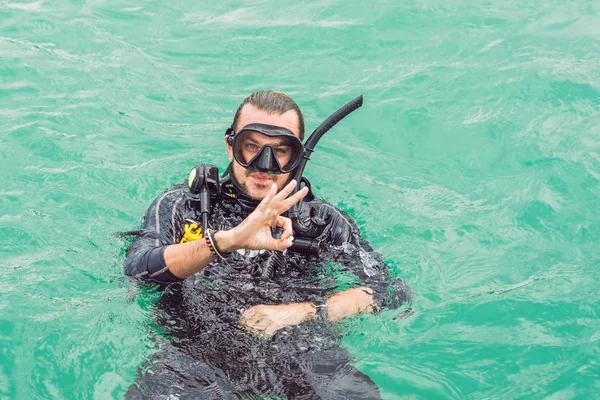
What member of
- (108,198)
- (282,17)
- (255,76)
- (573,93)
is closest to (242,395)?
(108,198)

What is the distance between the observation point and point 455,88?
23.7 feet

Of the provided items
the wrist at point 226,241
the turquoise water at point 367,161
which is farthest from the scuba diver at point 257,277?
the turquoise water at point 367,161

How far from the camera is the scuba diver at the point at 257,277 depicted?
10.8ft

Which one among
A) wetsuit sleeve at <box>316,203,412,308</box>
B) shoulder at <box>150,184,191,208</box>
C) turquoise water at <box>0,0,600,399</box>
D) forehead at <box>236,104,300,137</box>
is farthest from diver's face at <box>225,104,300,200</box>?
turquoise water at <box>0,0,600,399</box>

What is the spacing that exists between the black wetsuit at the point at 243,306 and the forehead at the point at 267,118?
1.24 feet

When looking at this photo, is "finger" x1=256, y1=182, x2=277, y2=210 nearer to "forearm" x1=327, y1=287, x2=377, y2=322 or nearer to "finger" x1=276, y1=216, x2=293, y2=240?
"finger" x1=276, y1=216, x2=293, y2=240

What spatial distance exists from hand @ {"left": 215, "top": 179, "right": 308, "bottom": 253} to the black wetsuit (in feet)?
1.35

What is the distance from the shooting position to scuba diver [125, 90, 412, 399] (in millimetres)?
3295

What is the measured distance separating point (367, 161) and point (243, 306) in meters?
2.82

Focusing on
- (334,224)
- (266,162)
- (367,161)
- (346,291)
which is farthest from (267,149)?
(367,161)

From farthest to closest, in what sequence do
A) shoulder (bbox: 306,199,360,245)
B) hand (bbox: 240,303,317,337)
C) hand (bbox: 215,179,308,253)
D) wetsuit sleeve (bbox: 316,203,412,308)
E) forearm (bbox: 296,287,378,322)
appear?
shoulder (bbox: 306,199,360,245), wetsuit sleeve (bbox: 316,203,412,308), forearm (bbox: 296,287,378,322), hand (bbox: 240,303,317,337), hand (bbox: 215,179,308,253)

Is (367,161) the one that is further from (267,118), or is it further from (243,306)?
(243,306)

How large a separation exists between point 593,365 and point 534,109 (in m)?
3.50

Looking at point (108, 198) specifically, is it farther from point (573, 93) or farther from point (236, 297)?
point (573, 93)
